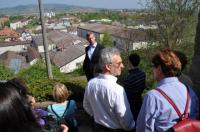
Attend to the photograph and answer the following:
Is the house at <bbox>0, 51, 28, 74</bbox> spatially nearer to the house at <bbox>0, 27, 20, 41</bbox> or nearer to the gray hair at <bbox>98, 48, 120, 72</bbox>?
the gray hair at <bbox>98, 48, 120, 72</bbox>

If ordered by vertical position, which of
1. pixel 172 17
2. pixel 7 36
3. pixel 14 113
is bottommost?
pixel 7 36

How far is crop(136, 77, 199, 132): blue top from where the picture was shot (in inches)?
122

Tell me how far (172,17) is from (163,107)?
13501mm

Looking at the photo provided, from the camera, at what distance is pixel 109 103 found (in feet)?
11.9

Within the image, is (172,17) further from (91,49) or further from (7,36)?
(7,36)

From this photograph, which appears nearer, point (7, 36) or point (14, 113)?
point (14, 113)

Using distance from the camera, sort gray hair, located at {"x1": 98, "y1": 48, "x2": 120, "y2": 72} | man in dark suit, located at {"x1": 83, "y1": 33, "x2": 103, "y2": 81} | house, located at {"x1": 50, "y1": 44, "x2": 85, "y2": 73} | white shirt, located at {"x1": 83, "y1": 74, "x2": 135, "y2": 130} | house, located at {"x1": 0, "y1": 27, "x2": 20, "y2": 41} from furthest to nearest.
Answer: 1. house, located at {"x1": 0, "y1": 27, "x2": 20, "y2": 41}
2. house, located at {"x1": 50, "y1": 44, "x2": 85, "y2": 73}
3. man in dark suit, located at {"x1": 83, "y1": 33, "x2": 103, "y2": 81}
4. gray hair, located at {"x1": 98, "y1": 48, "x2": 120, "y2": 72}
5. white shirt, located at {"x1": 83, "y1": 74, "x2": 135, "y2": 130}

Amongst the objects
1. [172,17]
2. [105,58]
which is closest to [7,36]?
[172,17]

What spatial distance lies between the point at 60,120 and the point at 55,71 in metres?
11.4

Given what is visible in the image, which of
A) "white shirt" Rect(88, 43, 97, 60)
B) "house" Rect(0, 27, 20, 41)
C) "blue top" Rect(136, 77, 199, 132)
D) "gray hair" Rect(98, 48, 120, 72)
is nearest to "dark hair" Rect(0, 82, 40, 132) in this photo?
"blue top" Rect(136, 77, 199, 132)

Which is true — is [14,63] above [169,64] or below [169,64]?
below

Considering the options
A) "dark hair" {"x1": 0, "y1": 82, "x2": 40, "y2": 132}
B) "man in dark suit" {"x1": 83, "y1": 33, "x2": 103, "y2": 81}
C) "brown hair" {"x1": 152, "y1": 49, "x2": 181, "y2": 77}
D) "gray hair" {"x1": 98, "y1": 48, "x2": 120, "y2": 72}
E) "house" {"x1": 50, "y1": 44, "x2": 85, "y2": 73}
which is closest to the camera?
"dark hair" {"x1": 0, "y1": 82, "x2": 40, "y2": 132}

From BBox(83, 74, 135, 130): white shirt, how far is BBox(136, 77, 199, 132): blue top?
35 centimetres

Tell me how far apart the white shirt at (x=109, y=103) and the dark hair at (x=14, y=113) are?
1869 mm
